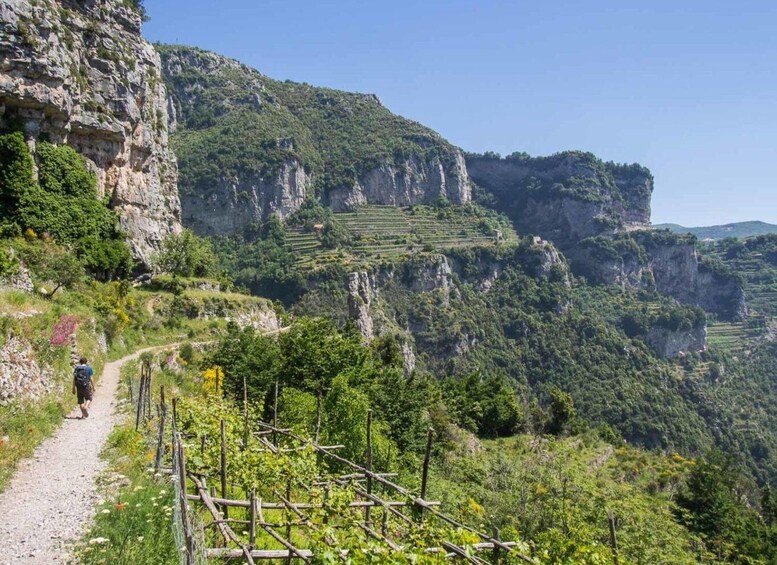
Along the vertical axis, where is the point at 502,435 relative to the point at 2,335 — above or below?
below

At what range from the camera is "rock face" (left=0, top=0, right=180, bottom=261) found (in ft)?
117

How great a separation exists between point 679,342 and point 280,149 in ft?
405

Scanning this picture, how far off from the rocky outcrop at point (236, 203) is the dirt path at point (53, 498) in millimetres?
129529

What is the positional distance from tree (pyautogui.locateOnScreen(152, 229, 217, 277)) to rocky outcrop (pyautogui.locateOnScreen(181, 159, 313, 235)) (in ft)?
273

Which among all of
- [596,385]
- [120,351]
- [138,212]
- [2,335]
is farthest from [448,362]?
[2,335]

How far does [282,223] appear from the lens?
140 meters

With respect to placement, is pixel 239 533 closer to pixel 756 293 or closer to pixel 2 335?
pixel 2 335

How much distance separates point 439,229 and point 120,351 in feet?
428

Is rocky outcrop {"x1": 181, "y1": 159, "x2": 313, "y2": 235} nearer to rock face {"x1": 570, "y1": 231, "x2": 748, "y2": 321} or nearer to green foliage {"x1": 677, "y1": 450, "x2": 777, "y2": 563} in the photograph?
rock face {"x1": 570, "y1": 231, "x2": 748, "y2": 321}

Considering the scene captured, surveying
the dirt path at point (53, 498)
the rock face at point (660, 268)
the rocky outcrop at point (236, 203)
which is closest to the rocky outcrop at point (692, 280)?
the rock face at point (660, 268)

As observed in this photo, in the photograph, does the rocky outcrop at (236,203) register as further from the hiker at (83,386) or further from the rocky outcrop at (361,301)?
the hiker at (83,386)

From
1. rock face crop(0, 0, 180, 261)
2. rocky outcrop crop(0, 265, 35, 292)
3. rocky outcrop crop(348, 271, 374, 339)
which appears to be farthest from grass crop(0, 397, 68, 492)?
rocky outcrop crop(348, 271, 374, 339)

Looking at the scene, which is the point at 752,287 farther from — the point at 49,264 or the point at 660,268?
the point at 49,264

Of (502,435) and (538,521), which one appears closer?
(538,521)
